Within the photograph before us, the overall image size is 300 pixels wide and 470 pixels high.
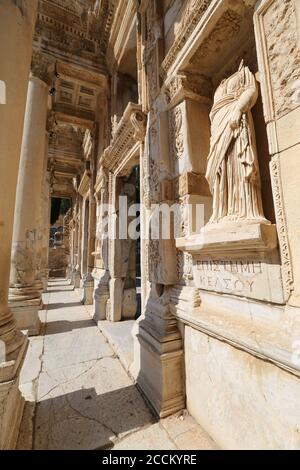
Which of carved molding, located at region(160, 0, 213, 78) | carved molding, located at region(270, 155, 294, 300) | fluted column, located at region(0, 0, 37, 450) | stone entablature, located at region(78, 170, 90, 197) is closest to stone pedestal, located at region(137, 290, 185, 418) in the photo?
fluted column, located at region(0, 0, 37, 450)

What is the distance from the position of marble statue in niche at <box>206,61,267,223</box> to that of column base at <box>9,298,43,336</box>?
440cm

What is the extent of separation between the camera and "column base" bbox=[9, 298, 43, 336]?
15.2ft

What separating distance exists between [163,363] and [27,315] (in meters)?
3.61

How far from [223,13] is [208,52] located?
0.39m

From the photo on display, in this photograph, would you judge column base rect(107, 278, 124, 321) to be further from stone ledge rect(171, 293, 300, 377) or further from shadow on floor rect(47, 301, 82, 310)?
stone ledge rect(171, 293, 300, 377)

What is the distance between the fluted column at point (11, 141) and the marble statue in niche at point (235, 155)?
1914 millimetres

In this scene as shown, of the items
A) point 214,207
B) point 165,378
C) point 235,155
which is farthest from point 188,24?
point 165,378

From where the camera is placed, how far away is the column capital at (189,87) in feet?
8.76

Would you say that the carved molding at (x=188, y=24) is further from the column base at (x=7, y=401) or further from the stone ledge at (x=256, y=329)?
the column base at (x=7, y=401)

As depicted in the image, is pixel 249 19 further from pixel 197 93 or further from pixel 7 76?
pixel 7 76

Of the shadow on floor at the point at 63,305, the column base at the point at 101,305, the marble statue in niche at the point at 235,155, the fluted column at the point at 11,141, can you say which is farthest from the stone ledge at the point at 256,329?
the shadow on floor at the point at 63,305

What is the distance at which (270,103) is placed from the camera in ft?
5.39
